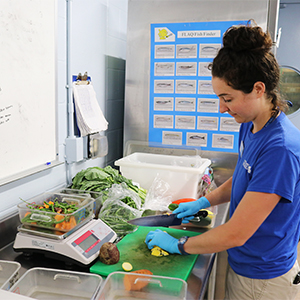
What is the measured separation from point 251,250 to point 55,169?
1.06 meters

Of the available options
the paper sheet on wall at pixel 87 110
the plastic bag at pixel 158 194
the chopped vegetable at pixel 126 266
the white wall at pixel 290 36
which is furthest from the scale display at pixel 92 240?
the white wall at pixel 290 36

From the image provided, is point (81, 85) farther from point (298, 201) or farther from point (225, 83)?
point (298, 201)

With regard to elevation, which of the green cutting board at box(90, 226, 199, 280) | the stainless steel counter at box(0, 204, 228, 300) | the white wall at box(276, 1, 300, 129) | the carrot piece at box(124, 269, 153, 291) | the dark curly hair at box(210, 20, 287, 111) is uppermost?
the white wall at box(276, 1, 300, 129)

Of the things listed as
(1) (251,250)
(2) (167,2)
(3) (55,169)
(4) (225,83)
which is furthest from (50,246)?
(2) (167,2)

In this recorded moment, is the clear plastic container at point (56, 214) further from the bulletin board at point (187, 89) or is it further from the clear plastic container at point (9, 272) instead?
the bulletin board at point (187, 89)

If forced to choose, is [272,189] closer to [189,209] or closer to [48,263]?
[189,209]

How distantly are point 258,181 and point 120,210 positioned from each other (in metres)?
0.72

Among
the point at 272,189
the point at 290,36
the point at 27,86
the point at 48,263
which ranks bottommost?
the point at 48,263

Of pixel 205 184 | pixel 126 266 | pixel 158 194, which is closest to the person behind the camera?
pixel 126 266

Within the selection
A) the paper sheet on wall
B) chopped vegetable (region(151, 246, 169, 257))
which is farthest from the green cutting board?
the paper sheet on wall

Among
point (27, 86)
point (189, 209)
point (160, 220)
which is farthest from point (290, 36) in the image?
point (27, 86)

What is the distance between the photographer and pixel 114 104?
2.43 metres

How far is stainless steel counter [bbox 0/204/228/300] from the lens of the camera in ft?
3.72

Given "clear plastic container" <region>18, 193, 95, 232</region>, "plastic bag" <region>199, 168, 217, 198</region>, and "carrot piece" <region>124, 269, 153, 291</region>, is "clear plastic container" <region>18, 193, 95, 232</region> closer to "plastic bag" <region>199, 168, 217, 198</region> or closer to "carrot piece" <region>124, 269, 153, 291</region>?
"carrot piece" <region>124, 269, 153, 291</region>
